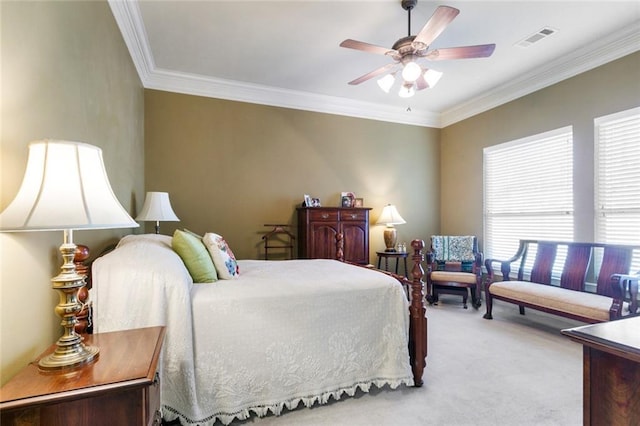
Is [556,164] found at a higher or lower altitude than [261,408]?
higher

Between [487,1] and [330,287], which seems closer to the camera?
[330,287]

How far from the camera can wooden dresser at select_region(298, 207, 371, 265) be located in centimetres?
424

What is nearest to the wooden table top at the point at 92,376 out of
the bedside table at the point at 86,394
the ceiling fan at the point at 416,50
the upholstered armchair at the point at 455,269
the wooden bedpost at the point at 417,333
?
the bedside table at the point at 86,394

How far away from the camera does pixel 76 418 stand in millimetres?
A: 908

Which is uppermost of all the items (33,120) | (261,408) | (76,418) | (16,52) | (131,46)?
(131,46)

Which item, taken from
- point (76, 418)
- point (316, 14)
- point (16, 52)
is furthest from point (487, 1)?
point (76, 418)

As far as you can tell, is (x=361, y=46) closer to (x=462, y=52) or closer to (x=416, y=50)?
(x=416, y=50)

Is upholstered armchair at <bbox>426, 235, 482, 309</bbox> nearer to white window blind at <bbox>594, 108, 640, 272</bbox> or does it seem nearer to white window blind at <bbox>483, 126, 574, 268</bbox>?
white window blind at <bbox>483, 126, 574, 268</bbox>

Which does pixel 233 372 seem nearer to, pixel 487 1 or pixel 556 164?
pixel 487 1

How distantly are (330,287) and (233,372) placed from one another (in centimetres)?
75

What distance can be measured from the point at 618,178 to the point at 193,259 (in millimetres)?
4185

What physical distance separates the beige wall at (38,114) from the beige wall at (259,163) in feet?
6.24

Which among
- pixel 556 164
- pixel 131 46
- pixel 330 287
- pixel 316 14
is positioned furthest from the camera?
pixel 556 164

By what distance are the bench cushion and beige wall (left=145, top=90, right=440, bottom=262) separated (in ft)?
6.53
